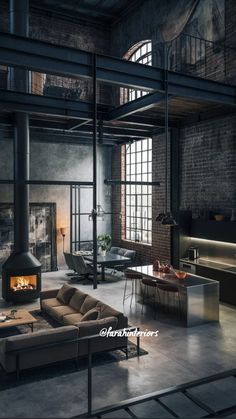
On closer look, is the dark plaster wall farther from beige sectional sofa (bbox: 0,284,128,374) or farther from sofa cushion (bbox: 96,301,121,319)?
beige sectional sofa (bbox: 0,284,128,374)

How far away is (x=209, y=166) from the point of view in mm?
10812

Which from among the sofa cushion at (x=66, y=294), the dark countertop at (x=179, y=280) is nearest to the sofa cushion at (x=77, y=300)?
the sofa cushion at (x=66, y=294)

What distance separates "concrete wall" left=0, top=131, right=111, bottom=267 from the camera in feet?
43.8

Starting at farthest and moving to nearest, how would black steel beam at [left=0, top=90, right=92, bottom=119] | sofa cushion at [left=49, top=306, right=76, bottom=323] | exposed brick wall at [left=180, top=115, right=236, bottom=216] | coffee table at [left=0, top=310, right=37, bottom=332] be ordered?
exposed brick wall at [left=180, top=115, right=236, bottom=216] < black steel beam at [left=0, top=90, right=92, bottom=119] < sofa cushion at [left=49, top=306, right=76, bottom=323] < coffee table at [left=0, top=310, right=37, bottom=332]

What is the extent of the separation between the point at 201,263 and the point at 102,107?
204 inches

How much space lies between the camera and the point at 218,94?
903 centimetres

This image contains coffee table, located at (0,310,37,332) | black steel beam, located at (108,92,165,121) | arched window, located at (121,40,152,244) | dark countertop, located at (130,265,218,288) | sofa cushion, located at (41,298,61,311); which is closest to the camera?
coffee table, located at (0,310,37,332)

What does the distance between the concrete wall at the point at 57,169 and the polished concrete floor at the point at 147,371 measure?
6.74 metres

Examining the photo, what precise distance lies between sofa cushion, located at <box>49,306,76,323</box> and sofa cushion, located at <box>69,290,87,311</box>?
92mm

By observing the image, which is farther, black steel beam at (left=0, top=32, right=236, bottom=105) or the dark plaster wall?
the dark plaster wall

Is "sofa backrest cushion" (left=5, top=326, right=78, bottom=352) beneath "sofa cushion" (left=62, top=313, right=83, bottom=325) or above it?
above

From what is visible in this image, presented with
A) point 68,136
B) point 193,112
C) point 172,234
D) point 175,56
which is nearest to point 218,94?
point 193,112

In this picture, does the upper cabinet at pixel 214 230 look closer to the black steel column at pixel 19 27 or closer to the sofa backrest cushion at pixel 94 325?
the sofa backrest cushion at pixel 94 325

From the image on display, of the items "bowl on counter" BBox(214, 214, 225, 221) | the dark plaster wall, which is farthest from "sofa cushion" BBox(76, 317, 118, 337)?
the dark plaster wall
